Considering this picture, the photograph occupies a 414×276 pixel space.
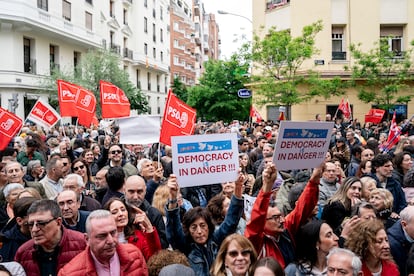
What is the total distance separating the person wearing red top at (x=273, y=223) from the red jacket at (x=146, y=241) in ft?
2.87

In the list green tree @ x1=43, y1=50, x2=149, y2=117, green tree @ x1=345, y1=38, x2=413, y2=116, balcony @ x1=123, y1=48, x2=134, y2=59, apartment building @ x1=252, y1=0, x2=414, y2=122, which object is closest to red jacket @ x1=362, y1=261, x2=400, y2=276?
green tree @ x1=345, y1=38, x2=413, y2=116

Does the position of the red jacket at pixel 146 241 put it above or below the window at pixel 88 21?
below

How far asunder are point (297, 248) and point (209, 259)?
77 centimetres

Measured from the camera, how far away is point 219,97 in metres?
36.0

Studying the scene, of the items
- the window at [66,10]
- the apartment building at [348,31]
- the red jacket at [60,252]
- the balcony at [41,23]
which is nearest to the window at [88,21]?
the balcony at [41,23]

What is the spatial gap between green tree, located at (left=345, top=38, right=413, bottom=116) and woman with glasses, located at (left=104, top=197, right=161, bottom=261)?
18989 millimetres

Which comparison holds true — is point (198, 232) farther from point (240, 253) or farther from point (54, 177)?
point (54, 177)

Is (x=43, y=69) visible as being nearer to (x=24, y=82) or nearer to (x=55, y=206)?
(x=24, y=82)

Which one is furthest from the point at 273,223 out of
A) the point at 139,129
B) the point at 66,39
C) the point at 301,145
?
the point at 66,39

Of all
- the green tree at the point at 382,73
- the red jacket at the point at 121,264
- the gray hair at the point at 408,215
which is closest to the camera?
the red jacket at the point at 121,264

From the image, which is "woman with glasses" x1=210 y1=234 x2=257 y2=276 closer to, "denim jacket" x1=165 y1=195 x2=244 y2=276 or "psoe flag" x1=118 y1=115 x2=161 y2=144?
"denim jacket" x1=165 y1=195 x2=244 y2=276

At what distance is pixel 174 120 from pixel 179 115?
0.46 feet

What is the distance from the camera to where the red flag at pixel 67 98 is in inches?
429

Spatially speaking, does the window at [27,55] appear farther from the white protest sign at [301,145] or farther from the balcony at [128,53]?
the white protest sign at [301,145]
